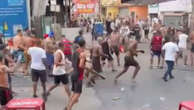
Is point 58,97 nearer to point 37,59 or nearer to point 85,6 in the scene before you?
point 37,59

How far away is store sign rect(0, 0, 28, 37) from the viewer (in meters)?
15.6

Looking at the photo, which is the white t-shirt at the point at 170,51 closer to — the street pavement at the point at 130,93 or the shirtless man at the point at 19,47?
the street pavement at the point at 130,93

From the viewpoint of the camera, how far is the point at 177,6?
1204 inches

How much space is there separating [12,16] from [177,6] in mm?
18098

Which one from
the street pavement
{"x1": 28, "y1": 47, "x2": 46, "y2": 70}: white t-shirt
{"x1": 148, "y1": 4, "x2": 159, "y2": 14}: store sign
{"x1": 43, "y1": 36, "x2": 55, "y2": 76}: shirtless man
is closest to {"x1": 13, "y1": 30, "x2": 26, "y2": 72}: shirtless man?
the street pavement

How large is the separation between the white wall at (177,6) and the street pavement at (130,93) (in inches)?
582

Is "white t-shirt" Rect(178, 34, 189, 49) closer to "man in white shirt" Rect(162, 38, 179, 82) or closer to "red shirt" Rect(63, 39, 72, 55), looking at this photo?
"man in white shirt" Rect(162, 38, 179, 82)

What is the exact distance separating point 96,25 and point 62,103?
17598 mm

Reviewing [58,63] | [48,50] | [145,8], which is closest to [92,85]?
[48,50]

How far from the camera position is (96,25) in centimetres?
2689

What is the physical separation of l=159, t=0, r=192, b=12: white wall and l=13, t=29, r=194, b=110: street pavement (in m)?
14.8

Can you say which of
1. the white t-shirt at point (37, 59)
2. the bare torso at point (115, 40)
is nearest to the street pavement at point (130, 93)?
the white t-shirt at point (37, 59)

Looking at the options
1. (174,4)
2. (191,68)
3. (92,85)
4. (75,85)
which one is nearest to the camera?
(75,85)

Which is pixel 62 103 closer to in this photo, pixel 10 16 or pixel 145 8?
pixel 10 16
